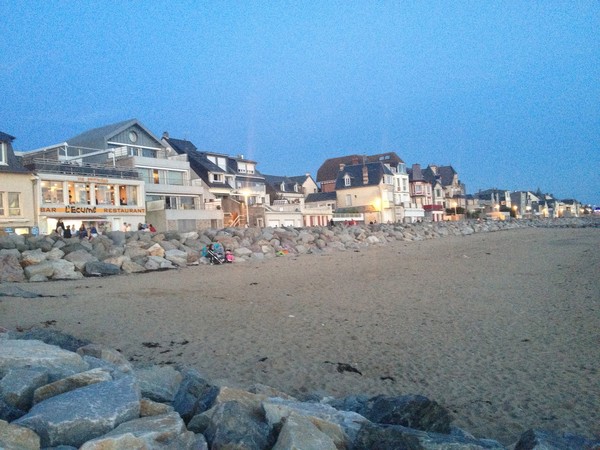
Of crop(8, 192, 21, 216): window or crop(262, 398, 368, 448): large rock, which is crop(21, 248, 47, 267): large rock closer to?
crop(8, 192, 21, 216): window

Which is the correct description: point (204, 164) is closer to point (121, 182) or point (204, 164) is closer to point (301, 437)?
point (121, 182)

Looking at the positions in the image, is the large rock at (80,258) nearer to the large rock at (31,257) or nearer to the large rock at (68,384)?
the large rock at (31,257)

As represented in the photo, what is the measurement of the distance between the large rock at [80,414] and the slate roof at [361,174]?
193ft

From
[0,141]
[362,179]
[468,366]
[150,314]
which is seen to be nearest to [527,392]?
[468,366]

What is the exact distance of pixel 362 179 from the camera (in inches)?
2456

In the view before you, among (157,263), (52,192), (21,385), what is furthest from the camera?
(52,192)

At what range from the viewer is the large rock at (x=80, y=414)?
2.86 meters

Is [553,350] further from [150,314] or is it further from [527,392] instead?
[150,314]

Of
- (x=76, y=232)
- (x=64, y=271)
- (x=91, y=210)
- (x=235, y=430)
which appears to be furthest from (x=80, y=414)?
(x=91, y=210)

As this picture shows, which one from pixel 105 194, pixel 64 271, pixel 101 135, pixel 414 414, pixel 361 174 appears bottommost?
pixel 414 414

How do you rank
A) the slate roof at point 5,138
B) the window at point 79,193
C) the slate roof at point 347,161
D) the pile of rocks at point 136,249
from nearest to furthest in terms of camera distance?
the pile of rocks at point 136,249 < the slate roof at point 5,138 < the window at point 79,193 < the slate roof at point 347,161

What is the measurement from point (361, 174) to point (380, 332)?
55787 millimetres

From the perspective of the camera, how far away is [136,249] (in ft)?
64.2

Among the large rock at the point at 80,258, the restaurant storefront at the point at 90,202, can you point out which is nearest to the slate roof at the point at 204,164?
the restaurant storefront at the point at 90,202
